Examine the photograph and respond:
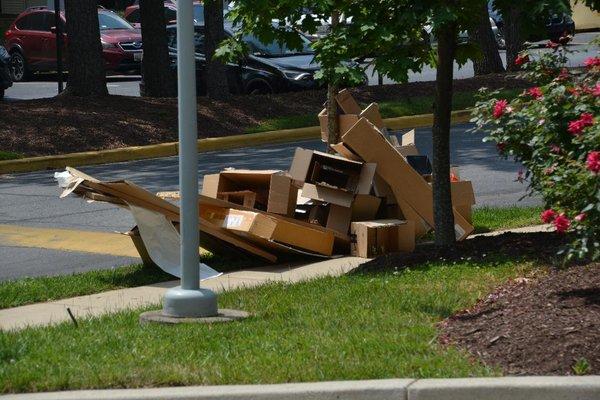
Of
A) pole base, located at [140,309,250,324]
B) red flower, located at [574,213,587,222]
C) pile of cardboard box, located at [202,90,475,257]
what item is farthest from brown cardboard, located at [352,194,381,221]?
red flower, located at [574,213,587,222]

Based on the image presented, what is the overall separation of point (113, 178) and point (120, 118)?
11.6ft

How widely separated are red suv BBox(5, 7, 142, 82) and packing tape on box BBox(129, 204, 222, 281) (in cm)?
2155

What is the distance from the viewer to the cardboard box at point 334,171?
380 inches

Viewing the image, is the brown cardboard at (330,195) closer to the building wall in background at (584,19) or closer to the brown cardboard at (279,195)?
the brown cardboard at (279,195)

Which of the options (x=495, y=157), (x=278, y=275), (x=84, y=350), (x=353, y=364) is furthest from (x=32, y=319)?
(x=495, y=157)

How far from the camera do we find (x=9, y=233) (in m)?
11.5

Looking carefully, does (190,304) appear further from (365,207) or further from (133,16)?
(133,16)

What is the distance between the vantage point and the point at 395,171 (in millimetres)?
9852

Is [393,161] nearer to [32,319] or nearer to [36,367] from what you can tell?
[32,319]

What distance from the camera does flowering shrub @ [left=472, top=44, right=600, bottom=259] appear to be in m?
6.34

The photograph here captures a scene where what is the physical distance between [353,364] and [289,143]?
12.7 metres

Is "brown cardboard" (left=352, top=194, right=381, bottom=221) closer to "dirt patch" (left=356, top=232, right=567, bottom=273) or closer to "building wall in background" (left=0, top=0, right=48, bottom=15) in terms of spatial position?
"dirt patch" (left=356, top=232, right=567, bottom=273)

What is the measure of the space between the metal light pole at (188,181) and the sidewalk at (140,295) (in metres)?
0.93

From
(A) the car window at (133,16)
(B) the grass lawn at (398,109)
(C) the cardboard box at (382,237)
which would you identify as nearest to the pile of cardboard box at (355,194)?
(C) the cardboard box at (382,237)
